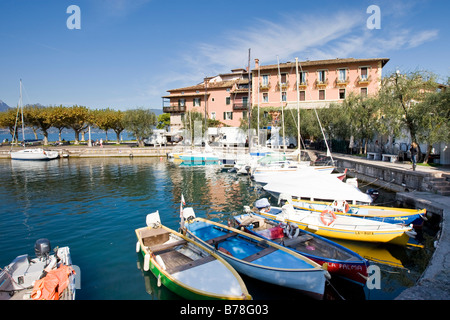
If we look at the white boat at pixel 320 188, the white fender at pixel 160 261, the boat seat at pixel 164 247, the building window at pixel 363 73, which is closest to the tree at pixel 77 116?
the white boat at pixel 320 188

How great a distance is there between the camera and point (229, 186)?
24.7 meters

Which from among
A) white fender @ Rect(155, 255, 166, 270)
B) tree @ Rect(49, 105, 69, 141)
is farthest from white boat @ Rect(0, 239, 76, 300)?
tree @ Rect(49, 105, 69, 141)

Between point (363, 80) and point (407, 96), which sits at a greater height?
point (363, 80)

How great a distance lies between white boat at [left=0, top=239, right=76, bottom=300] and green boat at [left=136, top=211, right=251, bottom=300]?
2228 millimetres

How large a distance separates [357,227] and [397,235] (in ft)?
4.84

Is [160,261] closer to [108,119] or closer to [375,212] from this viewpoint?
[375,212]

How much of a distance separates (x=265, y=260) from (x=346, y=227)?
16.9 ft

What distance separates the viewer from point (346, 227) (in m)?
11.7

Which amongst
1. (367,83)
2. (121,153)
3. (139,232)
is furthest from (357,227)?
(121,153)

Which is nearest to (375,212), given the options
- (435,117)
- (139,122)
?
(435,117)

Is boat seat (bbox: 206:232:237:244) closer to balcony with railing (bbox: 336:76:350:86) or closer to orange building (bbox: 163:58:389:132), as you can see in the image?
orange building (bbox: 163:58:389:132)

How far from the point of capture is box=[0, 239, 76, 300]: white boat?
668 centimetres

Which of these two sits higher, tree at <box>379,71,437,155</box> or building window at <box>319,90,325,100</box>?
building window at <box>319,90,325,100</box>
